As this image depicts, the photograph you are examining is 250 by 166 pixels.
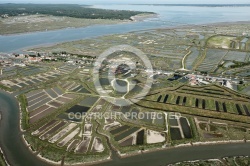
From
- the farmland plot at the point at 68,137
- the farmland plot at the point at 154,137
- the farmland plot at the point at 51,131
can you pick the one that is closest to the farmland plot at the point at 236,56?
the farmland plot at the point at 154,137

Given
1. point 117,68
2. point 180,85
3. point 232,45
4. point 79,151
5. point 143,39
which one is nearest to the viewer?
point 79,151

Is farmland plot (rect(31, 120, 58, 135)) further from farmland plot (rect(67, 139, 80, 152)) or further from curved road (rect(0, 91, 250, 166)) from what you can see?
farmland plot (rect(67, 139, 80, 152))

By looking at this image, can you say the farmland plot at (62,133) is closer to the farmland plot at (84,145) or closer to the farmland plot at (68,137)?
the farmland plot at (68,137)

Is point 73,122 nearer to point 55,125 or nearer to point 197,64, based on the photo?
point 55,125

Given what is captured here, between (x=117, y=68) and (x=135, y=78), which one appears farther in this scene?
(x=117, y=68)

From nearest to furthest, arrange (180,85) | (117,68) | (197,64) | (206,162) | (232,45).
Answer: (206,162)
(180,85)
(117,68)
(197,64)
(232,45)

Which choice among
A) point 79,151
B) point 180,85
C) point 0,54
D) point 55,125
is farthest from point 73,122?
point 0,54

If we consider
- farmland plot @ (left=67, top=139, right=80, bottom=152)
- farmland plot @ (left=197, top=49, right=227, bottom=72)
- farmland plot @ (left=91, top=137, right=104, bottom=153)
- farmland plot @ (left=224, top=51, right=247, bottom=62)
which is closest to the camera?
farmland plot @ (left=91, top=137, right=104, bottom=153)

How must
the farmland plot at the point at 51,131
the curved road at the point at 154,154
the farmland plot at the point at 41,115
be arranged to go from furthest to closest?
the farmland plot at the point at 41,115 < the farmland plot at the point at 51,131 < the curved road at the point at 154,154

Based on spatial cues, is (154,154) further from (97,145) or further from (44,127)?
(44,127)

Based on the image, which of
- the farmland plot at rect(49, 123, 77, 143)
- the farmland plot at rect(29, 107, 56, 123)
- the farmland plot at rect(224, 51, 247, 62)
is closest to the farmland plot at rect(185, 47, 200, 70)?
the farmland plot at rect(224, 51, 247, 62)

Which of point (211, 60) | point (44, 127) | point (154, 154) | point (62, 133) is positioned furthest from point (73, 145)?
point (211, 60)
